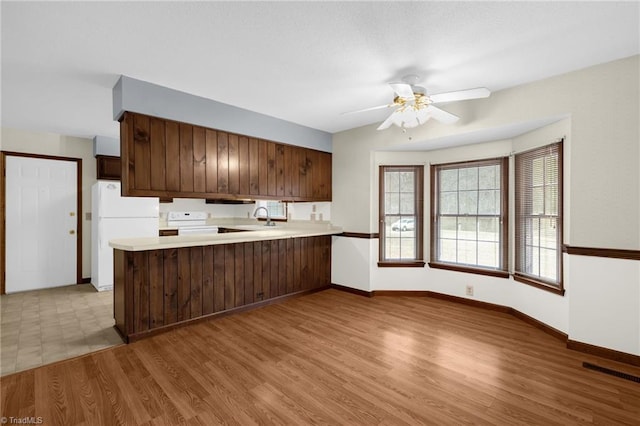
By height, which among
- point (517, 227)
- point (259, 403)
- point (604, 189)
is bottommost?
point (259, 403)

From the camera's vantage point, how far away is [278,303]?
4.06 metres

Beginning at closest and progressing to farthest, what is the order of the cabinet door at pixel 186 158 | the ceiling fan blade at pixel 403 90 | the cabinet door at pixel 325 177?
the ceiling fan blade at pixel 403 90, the cabinet door at pixel 186 158, the cabinet door at pixel 325 177

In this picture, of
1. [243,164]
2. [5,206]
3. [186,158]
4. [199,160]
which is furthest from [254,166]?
[5,206]

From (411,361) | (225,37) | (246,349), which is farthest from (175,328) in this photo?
(225,37)

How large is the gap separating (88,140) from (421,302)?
236 inches

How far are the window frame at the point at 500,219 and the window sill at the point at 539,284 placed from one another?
17cm

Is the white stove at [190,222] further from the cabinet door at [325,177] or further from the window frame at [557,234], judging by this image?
the window frame at [557,234]

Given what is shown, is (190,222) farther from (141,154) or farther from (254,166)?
(141,154)

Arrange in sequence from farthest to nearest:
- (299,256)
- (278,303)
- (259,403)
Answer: (299,256)
(278,303)
(259,403)

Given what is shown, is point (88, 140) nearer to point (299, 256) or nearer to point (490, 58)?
point (299, 256)

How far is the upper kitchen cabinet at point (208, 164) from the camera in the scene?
291cm

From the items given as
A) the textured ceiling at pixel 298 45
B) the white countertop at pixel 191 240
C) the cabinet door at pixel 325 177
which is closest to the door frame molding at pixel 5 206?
the textured ceiling at pixel 298 45

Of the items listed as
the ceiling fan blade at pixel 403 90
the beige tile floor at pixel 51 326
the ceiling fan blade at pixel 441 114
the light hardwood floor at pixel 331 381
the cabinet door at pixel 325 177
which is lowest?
the light hardwood floor at pixel 331 381

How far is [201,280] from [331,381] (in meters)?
1.89
